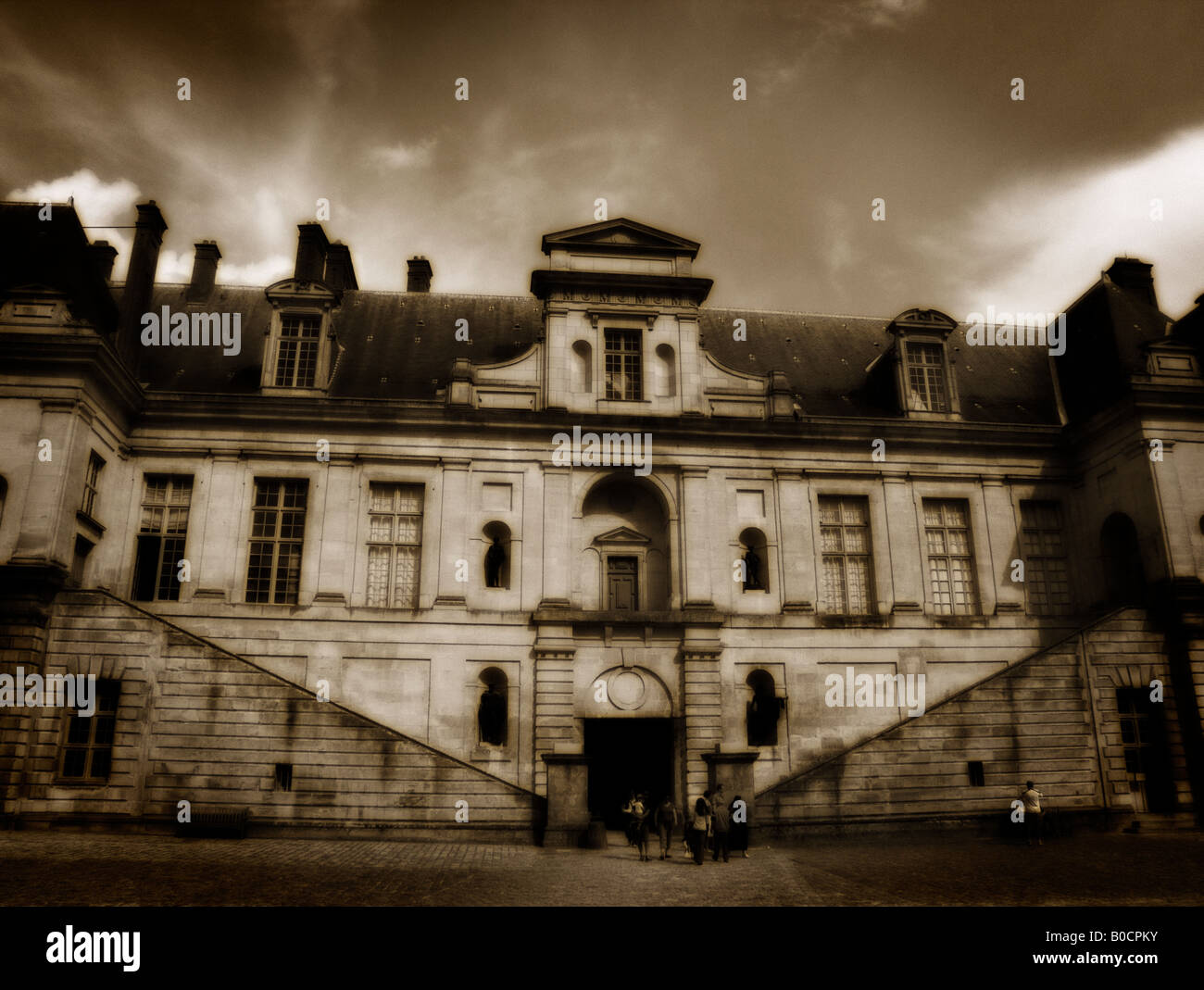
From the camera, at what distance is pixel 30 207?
2642 cm

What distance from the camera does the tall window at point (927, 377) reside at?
27.2m

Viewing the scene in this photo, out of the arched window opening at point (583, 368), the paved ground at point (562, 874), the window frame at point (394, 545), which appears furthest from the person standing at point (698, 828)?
the arched window opening at point (583, 368)

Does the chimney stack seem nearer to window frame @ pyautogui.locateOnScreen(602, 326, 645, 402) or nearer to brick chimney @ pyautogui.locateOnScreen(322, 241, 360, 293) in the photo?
brick chimney @ pyautogui.locateOnScreen(322, 241, 360, 293)

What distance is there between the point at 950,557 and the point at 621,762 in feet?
36.8

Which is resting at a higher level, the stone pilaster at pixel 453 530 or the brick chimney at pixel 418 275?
the brick chimney at pixel 418 275

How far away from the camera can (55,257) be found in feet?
83.1

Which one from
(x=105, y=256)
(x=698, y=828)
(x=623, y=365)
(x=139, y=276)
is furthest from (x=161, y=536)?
(x=698, y=828)

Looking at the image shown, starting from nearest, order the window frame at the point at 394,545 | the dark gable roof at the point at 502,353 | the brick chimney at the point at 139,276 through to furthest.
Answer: the window frame at the point at 394,545 → the brick chimney at the point at 139,276 → the dark gable roof at the point at 502,353

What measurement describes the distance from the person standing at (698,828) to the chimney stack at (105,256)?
25055mm

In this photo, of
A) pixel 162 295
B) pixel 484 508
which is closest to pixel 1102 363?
pixel 484 508

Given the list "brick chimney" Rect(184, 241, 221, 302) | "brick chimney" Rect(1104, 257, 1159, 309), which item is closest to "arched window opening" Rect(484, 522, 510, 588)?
"brick chimney" Rect(184, 241, 221, 302)

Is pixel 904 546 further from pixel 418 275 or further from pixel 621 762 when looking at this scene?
pixel 418 275

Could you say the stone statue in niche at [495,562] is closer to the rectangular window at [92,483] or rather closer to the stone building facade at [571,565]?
the stone building facade at [571,565]
